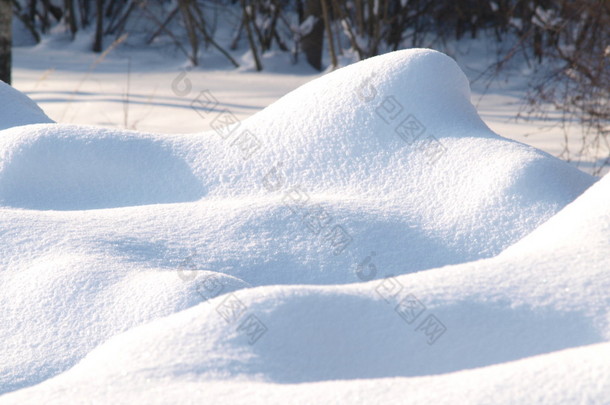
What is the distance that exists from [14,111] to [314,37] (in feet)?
17.1

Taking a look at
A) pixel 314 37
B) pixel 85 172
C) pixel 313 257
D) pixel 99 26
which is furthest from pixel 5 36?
pixel 99 26

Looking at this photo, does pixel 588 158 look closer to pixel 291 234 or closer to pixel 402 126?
pixel 402 126

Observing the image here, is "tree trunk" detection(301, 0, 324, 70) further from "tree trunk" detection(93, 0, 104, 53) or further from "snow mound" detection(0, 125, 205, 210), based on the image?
"snow mound" detection(0, 125, 205, 210)

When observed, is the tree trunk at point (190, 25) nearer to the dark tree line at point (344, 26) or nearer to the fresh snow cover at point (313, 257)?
the dark tree line at point (344, 26)

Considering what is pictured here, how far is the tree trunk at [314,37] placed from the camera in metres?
6.43

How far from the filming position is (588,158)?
3623mm

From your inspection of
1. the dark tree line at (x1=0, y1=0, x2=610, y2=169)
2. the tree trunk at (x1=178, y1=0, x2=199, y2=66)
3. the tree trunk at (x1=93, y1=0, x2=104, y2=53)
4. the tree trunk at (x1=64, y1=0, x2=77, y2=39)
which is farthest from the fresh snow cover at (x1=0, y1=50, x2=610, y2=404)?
the tree trunk at (x1=64, y1=0, x2=77, y2=39)

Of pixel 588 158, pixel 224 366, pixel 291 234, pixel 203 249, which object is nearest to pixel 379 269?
pixel 291 234

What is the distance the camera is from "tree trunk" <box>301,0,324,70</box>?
21.1 feet

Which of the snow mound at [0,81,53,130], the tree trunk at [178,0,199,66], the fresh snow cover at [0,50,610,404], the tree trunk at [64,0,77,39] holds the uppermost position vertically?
the fresh snow cover at [0,50,610,404]

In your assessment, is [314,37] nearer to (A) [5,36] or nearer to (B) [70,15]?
(B) [70,15]

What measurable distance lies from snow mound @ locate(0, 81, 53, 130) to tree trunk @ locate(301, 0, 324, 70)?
492cm

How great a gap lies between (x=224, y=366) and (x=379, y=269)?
48 centimetres

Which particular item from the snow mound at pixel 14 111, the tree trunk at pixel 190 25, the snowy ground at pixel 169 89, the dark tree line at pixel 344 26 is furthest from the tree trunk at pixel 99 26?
the snow mound at pixel 14 111
